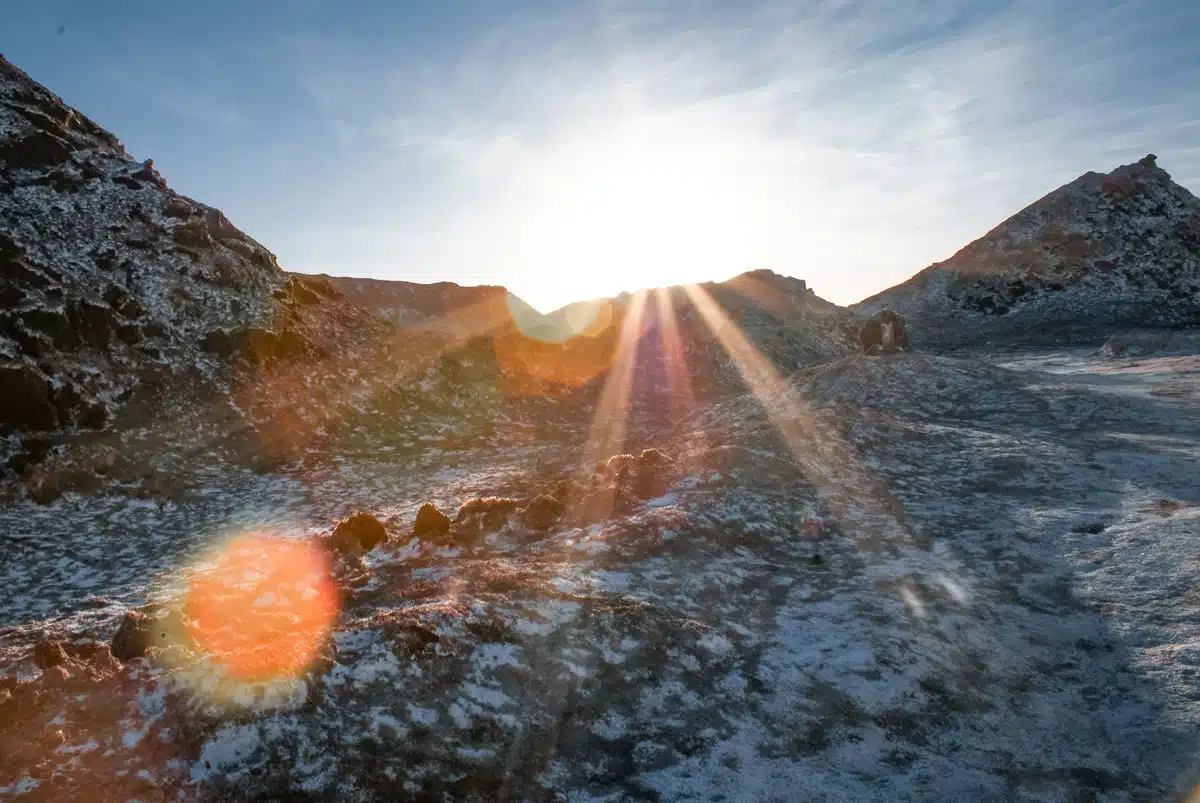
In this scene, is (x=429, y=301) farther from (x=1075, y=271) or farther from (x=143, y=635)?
(x=1075, y=271)

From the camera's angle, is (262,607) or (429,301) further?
(429,301)

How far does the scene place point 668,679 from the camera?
288 inches

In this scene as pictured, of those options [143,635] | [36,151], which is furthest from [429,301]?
[143,635]

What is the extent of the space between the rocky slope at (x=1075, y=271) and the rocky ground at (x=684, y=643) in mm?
38900

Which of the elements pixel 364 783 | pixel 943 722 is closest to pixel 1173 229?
pixel 943 722

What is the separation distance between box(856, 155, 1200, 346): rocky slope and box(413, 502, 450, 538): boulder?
44430mm

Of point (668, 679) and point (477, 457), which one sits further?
point (477, 457)

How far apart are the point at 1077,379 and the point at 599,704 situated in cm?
2645

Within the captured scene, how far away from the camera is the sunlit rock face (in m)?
5.96

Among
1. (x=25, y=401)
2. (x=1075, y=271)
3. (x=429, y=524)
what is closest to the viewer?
(x=429, y=524)

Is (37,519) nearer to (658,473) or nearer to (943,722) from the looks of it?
(658,473)

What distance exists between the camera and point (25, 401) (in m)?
17.2

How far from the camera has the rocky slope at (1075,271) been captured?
162ft

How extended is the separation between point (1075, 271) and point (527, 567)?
60372mm
